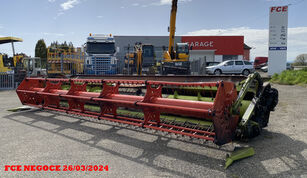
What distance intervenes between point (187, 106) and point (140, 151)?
106 cm

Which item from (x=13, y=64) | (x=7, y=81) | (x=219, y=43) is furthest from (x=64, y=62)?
(x=219, y=43)

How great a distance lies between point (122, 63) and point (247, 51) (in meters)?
39.4

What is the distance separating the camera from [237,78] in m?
4.88

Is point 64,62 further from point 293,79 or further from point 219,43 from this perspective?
point 219,43

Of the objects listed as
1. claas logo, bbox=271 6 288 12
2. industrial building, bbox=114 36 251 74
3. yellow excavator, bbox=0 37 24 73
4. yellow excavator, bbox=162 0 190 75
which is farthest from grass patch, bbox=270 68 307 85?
industrial building, bbox=114 36 251 74

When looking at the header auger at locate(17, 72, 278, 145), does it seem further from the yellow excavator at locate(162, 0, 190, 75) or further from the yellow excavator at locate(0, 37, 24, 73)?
the yellow excavator at locate(0, 37, 24, 73)

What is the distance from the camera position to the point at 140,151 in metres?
3.45

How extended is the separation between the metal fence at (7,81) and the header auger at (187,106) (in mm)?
10357

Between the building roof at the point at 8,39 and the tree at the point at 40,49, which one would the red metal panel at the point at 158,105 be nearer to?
the building roof at the point at 8,39

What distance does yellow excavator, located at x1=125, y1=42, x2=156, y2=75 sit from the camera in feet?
48.6

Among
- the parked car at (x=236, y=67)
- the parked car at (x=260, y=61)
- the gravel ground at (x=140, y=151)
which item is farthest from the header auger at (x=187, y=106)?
the parked car at (x=260, y=61)

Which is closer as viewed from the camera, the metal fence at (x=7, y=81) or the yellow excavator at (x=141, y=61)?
the metal fence at (x=7, y=81)

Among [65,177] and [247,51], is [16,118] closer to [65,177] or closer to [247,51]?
[65,177]

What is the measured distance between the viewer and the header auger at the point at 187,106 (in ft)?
10.0
